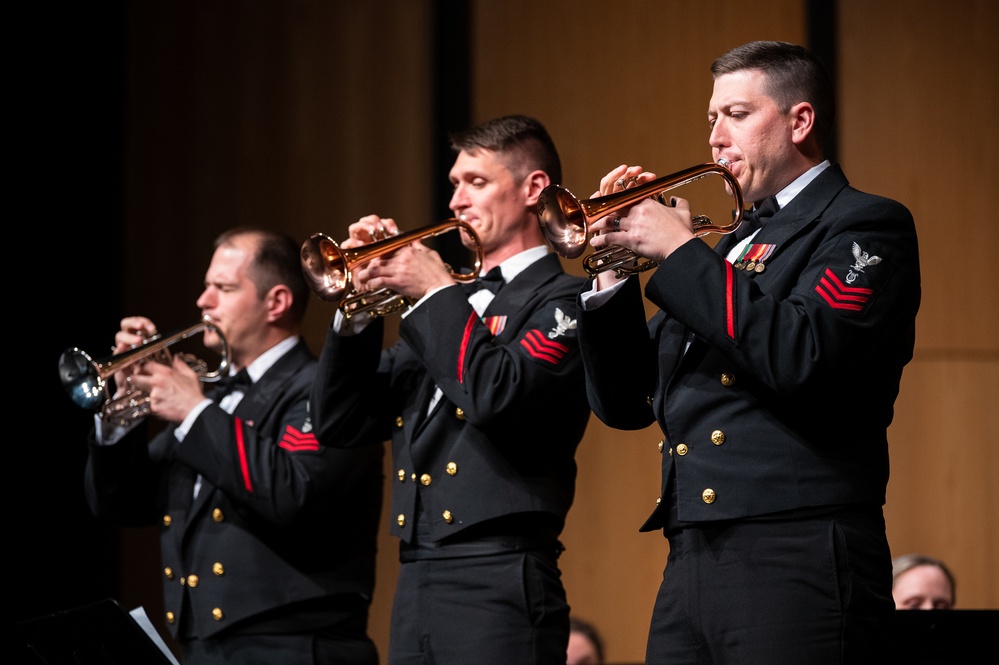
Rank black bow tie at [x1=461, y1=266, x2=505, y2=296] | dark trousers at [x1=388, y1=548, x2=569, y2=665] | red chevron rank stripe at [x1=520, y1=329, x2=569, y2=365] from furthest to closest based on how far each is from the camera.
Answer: black bow tie at [x1=461, y1=266, x2=505, y2=296] < red chevron rank stripe at [x1=520, y1=329, x2=569, y2=365] < dark trousers at [x1=388, y1=548, x2=569, y2=665]

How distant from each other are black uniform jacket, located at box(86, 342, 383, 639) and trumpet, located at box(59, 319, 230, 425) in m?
0.29

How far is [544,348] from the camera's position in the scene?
2.96 meters

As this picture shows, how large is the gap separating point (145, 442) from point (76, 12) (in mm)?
2178

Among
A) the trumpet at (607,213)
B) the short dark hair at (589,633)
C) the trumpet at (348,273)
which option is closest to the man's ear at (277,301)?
the trumpet at (348,273)

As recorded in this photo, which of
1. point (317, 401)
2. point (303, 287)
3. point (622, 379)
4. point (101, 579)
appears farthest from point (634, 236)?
point (101, 579)

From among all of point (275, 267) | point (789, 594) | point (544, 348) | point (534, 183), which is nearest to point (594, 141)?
point (275, 267)

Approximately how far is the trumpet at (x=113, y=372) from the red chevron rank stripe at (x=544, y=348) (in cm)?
135

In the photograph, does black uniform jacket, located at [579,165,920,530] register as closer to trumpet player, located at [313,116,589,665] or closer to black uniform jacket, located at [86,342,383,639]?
trumpet player, located at [313,116,589,665]

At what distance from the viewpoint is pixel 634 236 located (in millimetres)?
2279

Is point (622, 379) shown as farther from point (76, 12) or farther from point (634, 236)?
point (76, 12)

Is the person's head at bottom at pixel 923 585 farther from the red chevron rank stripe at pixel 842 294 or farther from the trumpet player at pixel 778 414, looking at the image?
the red chevron rank stripe at pixel 842 294

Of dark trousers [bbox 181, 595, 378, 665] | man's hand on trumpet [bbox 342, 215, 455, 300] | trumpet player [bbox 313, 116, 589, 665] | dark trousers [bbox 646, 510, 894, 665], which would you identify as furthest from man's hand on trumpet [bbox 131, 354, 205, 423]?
dark trousers [bbox 646, 510, 894, 665]

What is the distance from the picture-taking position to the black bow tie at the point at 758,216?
2492 millimetres

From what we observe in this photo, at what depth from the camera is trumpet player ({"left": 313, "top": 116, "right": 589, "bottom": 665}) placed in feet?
9.37
